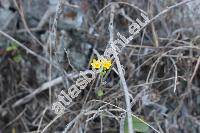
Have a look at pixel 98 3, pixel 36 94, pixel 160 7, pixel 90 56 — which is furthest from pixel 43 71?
pixel 160 7

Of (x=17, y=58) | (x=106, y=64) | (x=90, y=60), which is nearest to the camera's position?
(x=106, y=64)

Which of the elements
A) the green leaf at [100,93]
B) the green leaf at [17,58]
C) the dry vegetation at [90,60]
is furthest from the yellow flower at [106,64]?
the green leaf at [17,58]

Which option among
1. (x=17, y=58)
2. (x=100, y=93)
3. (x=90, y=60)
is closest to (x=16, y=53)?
(x=17, y=58)

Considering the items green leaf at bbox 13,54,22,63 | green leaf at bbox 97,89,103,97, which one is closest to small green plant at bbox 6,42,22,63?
green leaf at bbox 13,54,22,63

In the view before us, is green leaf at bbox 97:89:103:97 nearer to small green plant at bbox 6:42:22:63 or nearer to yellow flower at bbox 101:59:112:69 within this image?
yellow flower at bbox 101:59:112:69

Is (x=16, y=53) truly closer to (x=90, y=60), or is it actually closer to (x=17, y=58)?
(x=17, y=58)

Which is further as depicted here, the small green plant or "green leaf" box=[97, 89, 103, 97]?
the small green plant

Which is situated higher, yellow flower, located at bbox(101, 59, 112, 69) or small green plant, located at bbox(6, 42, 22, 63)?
small green plant, located at bbox(6, 42, 22, 63)

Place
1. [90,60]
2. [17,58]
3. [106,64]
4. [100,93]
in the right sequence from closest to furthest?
1. [106,64]
2. [100,93]
3. [90,60]
4. [17,58]
